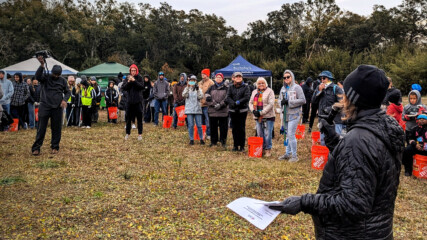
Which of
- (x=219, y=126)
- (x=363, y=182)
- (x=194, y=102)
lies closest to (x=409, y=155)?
(x=219, y=126)

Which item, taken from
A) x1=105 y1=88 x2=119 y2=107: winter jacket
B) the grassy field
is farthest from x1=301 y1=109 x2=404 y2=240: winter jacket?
x1=105 y1=88 x2=119 y2=107: winter jacket

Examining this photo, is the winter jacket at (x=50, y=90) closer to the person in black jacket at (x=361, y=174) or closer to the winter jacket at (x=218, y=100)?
the winter jacket at (x=218, y=100)

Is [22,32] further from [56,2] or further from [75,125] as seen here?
[75,125]

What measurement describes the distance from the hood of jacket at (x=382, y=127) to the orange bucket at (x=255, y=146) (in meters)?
6.12

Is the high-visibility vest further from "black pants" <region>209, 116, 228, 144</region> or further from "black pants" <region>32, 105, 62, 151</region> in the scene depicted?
"black pants" <region>209, 116, 228, 144</region>

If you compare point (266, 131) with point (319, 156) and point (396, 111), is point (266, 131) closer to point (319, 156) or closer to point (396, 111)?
point (319, 156)

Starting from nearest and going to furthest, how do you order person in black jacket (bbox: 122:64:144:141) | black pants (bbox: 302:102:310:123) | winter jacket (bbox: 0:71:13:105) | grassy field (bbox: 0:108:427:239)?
1. grassy field (bbox: 0:108:427:239)
2. person in black jacket (bbox: 122:64:144:141)
3. winter jacket (bbox: 0:71:13:105)
4. black pants (bbox: 302:102:310:123)

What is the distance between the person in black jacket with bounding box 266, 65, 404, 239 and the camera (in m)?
1.67

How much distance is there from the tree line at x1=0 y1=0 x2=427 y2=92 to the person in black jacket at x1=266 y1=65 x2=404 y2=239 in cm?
3585

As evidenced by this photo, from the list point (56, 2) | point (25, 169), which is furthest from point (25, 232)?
point (56, 2)

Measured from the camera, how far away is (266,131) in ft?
26.8

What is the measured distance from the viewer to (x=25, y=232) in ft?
13.0

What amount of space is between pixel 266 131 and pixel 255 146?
1.62 feet

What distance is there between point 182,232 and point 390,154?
115 inches
